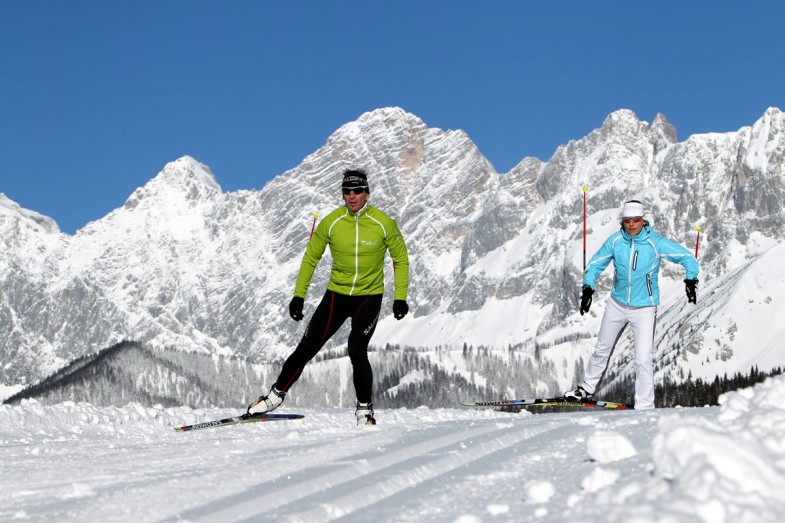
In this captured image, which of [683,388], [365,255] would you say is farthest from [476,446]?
[683,388]

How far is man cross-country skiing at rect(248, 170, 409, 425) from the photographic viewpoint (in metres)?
12.3

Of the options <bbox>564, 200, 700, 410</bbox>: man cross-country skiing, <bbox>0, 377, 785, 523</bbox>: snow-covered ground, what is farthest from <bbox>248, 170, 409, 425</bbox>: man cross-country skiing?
<bbox>564, 200, 700, 410</bbox>: man cross-country skiing

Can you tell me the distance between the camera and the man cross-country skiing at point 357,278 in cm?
1230

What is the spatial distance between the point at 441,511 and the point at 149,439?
22.4ft

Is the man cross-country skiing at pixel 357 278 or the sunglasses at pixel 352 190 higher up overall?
the sunglasses at pixel 352 190

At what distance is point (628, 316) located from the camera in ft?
49.0

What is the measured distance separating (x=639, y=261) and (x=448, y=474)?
29.5 feet

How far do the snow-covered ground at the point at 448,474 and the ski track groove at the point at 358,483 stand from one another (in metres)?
0.01

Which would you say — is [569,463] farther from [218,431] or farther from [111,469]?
[218,431]

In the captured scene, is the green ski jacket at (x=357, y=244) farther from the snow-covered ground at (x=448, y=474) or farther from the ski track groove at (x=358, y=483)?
the ski track groove at (x=358, y=483)

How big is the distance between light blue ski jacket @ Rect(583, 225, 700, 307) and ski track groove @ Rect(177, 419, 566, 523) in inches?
271

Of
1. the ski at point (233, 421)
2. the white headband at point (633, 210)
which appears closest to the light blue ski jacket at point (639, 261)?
the white headband at point (633, 210)

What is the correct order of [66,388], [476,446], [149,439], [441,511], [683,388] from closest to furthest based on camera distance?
[441,511]
[476,446]
[149,439]
[683,388]
[66,388]

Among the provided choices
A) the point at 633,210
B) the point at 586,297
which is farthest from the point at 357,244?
the point at 633,210
